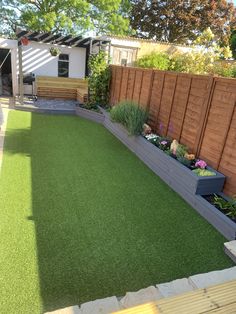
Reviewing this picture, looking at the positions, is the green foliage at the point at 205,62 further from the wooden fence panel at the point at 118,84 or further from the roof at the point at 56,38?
the roof at the point at 56,38

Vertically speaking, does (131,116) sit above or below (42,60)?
below

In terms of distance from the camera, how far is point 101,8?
786 inches

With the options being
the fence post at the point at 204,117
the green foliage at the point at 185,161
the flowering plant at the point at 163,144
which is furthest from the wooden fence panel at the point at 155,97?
the green foliage at the point at 185,161

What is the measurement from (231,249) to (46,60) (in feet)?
38.7

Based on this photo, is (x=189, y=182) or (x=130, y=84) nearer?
(x=189, y=182)

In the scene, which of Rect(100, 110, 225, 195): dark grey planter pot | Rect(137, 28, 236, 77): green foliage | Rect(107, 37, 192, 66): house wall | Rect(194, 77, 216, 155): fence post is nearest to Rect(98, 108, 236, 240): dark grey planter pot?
Rect(100, 110, 225, 195): dark grey planter pot

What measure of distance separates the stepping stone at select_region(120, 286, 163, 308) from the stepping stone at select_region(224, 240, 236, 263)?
3.60 ft

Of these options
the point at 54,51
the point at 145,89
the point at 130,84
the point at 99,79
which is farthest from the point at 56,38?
the point at 145,89

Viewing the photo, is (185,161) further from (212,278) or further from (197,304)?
(197,304)

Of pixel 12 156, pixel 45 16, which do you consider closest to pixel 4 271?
pixel 12 156

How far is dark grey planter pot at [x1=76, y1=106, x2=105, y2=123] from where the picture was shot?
29.4ft

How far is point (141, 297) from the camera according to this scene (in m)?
2.36

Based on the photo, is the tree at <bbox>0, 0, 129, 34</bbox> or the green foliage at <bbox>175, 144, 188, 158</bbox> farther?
the tree at <bbox>0, 0, 129, 34</bbox>

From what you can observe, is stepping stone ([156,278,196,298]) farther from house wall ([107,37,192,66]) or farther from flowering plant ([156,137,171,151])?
house wall ([107,37,192,66])
